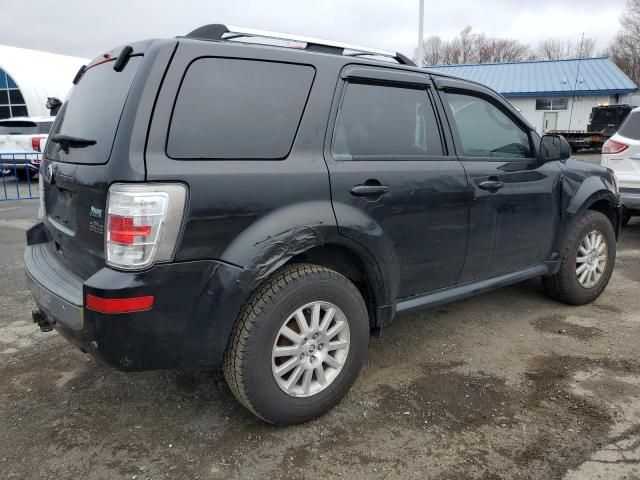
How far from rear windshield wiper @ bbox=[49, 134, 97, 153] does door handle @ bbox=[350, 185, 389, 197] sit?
4.28ft

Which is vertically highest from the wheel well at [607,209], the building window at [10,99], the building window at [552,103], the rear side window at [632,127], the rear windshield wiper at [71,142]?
the building window at [552,103]

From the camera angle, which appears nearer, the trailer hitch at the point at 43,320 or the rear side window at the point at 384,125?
the trailer hitch at the point at 43,320

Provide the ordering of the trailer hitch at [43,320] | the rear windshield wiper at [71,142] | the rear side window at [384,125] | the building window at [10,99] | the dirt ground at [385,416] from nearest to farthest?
the dirt ground at [385,416] < the rear windshield wiper at [71,142] < the trailer hitch at [43,320] < the rear side window at [384,125] < the building window at [10,99]

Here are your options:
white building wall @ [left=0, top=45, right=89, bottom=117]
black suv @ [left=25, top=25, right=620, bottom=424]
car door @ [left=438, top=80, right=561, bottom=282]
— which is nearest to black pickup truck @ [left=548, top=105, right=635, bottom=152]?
car door @ [left=438, top=80, right=561, bottom=282]

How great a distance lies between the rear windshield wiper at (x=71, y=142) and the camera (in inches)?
100

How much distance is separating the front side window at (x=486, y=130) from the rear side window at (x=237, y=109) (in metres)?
1.24

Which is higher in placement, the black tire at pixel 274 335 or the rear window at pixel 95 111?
the rear window at pixel 95 111

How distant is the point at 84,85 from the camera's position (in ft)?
9.83

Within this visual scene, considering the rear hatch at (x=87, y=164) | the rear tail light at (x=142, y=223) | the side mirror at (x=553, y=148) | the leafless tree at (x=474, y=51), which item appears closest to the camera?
the rear tail light at (x=142, y=223)

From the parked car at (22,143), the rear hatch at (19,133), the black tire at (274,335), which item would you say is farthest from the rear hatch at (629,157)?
the rear hatch at (19,133)

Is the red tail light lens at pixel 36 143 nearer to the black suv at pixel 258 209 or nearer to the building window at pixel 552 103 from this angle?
the black suv at pixel 258 209

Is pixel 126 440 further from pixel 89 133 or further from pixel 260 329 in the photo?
pixel 89 133

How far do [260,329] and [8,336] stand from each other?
8.27ft

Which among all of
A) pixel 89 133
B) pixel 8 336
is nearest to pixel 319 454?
pixel 89 133
